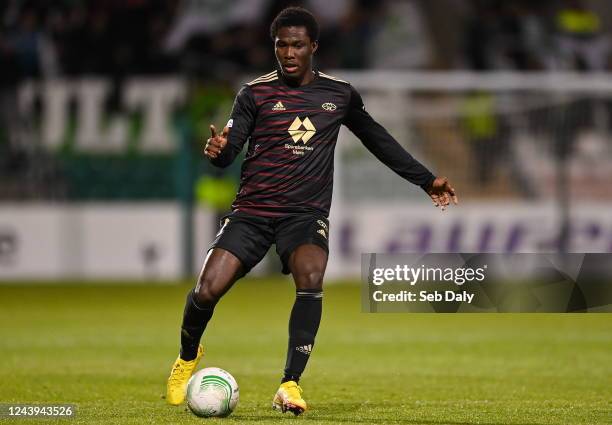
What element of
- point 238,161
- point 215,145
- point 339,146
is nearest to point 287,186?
point 215,145

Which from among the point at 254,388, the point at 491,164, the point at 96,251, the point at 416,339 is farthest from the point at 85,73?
the point at 254,388

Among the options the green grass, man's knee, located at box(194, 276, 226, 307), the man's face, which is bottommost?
the green grass

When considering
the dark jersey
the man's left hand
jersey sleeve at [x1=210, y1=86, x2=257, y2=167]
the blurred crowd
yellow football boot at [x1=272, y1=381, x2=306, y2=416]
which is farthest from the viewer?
the blurred crowd

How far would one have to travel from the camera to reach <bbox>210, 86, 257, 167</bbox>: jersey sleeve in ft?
22.2

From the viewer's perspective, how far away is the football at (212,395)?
6.66 metres

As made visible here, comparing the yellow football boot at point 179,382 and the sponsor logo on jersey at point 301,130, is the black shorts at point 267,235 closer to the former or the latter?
the sponsor logo on jersey at point 301,130

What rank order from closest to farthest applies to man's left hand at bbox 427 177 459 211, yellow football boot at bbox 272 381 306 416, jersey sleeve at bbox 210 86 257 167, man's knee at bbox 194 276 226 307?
yellow football boot at bbox 272 381 306 416 → jersey sleeve at bbox 210 86 257 167 → man's knee at bbox 194 276 226 307 → man's left hand at bbox 427 177 459 211

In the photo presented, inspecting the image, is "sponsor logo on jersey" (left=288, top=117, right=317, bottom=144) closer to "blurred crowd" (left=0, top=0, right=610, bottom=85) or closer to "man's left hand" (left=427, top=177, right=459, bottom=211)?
"man's left hand" (left=427, top=177, right=459, bottom=211)

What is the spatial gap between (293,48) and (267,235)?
3.15 feet

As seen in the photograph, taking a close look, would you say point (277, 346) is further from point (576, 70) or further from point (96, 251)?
point (576, 70)

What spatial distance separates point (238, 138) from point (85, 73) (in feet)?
44.9

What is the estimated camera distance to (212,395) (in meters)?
6.65

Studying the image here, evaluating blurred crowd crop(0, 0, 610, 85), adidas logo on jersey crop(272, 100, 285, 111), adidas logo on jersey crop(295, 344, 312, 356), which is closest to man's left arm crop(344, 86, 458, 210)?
adidas logo on jersey crop(272, 100, 285, 111)

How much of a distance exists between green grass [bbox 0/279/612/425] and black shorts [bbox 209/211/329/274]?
2.62 feet
